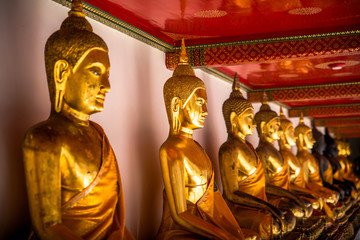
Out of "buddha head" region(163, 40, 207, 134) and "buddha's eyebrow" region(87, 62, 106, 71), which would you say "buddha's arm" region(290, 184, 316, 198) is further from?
"buddha's eyebrow" region(87, 62, 106, 71)

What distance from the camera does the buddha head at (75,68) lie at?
269cm

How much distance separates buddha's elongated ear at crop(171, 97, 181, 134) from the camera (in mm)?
3824

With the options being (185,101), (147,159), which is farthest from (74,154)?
(147,159)

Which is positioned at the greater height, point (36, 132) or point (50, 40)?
point (50, 40)

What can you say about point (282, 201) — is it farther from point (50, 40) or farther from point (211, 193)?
point (50, 40)

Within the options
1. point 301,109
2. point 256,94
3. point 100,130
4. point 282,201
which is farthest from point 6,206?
point 301,109

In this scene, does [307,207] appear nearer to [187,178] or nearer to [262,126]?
[262,126]

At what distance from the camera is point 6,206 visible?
2686 millimetres

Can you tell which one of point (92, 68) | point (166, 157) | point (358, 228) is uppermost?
point (92, 68)

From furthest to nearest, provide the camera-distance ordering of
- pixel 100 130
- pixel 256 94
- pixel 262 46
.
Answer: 1. pixel 256 94
2. pixel 262 46
3. pixel 100 130

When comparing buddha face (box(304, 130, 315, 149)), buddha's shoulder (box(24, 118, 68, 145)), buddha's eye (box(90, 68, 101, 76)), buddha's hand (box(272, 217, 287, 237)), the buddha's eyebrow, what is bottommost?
buddha's hand (box(272, 217, 287, 237))

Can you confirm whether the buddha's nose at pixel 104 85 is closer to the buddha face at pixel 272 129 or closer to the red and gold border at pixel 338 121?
the buddha face at pixel 272 129

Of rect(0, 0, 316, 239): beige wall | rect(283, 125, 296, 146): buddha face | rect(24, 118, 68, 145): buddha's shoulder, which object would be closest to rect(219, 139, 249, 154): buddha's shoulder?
rect(0, 0, 316, 239): beige wall

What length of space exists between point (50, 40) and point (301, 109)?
809 centimetres
